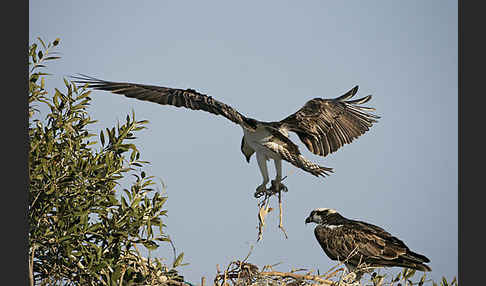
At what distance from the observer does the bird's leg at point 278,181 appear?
11.1 ft

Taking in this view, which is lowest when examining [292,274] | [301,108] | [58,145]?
[292,274]

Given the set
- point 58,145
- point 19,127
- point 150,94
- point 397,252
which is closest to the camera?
point 19,127

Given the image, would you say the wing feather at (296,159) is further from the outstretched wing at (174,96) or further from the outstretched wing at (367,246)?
the outstretched wing at (367,246)

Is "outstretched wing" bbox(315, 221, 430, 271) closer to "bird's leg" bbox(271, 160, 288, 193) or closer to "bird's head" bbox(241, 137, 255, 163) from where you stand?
"bird's leg" bbox(271, 160, 288, 193)

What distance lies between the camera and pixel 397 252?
391 cm

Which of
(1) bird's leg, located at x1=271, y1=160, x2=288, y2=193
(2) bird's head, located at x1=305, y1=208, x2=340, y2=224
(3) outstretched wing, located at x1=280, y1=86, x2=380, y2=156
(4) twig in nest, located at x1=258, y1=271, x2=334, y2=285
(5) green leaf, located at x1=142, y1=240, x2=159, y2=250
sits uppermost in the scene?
(3) outstretched wing, located at x1=280, y1=86, x2=380, y2=156

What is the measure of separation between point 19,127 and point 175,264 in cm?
105

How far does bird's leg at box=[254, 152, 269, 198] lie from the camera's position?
3.35m

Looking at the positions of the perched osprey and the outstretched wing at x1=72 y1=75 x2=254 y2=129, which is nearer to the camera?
the outstretched wing at x1=72 y1=75 x2=254 y2=129

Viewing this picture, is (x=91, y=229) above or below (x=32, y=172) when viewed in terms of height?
below

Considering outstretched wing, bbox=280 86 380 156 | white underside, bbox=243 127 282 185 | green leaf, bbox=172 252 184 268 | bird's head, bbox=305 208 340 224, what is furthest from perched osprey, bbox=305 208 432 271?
green leaf, bbox=172 252 184 268

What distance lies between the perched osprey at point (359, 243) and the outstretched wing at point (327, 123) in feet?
2.30

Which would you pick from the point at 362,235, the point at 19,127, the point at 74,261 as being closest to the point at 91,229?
the point at 74,261

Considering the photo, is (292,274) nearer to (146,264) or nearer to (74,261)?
(146,264)
